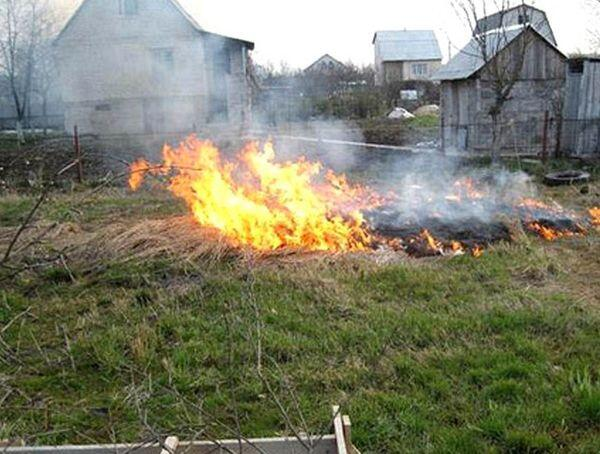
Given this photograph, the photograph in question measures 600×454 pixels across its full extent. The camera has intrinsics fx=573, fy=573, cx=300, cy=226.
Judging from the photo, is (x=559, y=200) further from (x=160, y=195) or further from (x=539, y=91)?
(x=160, y=195)

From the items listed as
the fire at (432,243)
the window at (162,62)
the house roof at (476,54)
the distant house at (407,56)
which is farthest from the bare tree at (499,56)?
the distant house at (407,56)

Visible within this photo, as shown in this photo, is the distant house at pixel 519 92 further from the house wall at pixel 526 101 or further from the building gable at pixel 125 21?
the building gable at pixel 125 21

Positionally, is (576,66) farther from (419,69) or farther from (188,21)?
(419,69)

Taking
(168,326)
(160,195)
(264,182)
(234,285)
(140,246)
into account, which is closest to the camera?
(168,326)

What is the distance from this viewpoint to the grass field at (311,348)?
3.87 meters

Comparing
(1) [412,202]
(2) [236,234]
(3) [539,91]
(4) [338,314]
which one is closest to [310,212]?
(2) [236,234]

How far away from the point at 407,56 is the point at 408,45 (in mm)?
2005

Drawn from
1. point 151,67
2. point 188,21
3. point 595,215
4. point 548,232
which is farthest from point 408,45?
point 548,232

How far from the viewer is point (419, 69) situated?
6166 cm

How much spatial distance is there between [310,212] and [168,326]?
13.2 feet

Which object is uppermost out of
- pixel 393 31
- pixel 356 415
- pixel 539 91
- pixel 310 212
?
pixel 393 31

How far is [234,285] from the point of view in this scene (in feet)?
22.2

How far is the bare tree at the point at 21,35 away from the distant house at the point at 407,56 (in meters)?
37.3

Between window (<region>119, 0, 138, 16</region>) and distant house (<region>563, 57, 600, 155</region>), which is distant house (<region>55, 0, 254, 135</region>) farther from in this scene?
distant house (<region>563, 57, 600, 155</region>)
